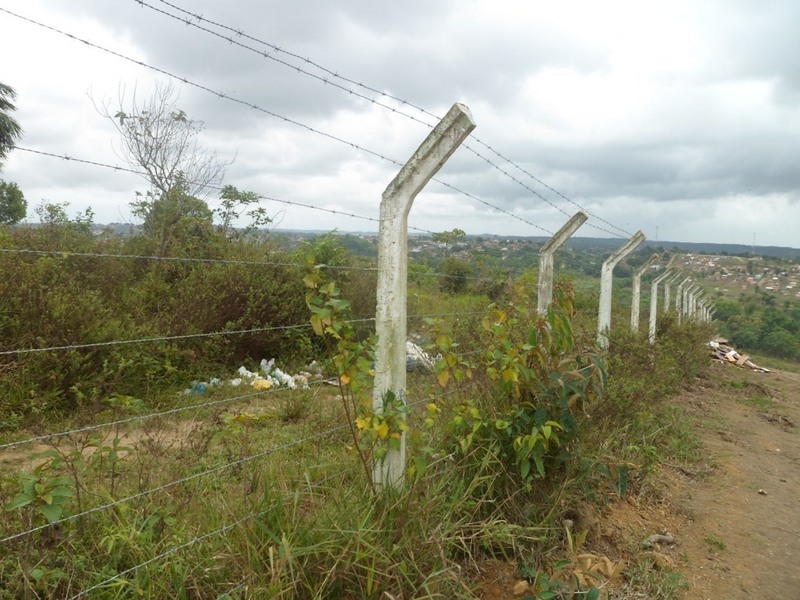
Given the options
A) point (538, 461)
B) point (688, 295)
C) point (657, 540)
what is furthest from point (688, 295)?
point (538, 461)

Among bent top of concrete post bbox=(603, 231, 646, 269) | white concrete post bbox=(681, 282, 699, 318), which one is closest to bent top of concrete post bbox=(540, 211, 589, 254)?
bent top of concrete post bbox=(603, 231, 646, 269)

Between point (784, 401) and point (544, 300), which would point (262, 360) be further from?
point (784, 401)

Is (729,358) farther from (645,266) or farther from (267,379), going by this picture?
(267,379)

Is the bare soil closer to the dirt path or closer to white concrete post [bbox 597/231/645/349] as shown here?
the dirt path

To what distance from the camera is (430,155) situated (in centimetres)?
257

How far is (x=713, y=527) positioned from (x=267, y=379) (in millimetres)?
3863

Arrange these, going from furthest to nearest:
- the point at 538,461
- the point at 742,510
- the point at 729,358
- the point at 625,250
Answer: the point at 729,358 < the point at 625,250 < the point at 742,510 < the point at 538,461

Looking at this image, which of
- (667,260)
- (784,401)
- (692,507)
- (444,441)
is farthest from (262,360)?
(667,260)

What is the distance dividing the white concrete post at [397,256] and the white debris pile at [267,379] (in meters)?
2.66

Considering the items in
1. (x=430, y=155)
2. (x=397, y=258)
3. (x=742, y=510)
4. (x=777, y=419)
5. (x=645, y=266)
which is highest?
(x=430, y=155)

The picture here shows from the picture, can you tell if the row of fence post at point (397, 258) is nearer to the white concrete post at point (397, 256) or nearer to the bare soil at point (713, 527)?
the white concrete post at point (397, 256)

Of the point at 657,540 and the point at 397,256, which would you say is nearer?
the point at 397,256

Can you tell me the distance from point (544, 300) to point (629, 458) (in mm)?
1239

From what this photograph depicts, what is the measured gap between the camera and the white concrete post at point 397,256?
2539mm
